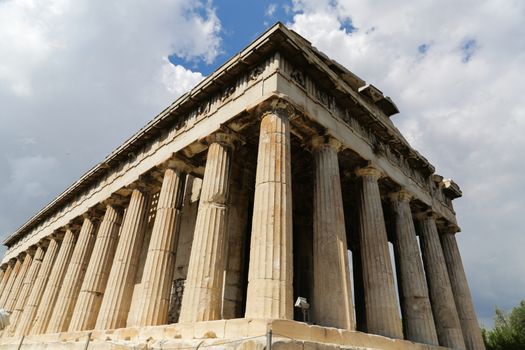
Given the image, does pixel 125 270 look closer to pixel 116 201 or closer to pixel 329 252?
pixel 116 201

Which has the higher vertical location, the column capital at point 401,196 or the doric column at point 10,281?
the column capital at point 401,196

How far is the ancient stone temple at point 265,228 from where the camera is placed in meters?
9.59

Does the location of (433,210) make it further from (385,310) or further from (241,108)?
(241,108)

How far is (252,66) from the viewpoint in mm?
12992

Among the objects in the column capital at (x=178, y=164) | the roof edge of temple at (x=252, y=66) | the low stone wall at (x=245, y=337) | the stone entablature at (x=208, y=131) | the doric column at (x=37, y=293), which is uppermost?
the roof edge of temple at (x=252, y=66)

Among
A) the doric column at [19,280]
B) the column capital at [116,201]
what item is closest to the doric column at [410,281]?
the column capital at [116,201]

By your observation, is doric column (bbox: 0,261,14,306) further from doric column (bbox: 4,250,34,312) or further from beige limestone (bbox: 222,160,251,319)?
beige limestone (bbox: 222,160,251,319)

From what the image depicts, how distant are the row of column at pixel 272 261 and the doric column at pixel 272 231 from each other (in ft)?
Result: 0.09

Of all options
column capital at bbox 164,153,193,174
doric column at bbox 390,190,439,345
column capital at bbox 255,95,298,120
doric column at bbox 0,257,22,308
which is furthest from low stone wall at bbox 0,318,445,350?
doric column at bbox 0,257,22,308

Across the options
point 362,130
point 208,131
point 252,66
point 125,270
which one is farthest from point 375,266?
point 125,270

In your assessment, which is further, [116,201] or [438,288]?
[116,201]

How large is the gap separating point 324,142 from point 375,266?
15.8 ft

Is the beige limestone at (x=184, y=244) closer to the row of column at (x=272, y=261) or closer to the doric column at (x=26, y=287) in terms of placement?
the row of column at (x=272, y=261)

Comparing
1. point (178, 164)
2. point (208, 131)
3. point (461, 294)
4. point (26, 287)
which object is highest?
point (208, 131)
